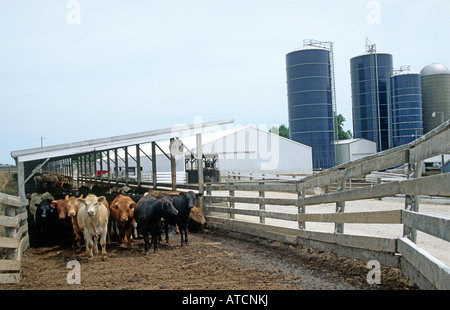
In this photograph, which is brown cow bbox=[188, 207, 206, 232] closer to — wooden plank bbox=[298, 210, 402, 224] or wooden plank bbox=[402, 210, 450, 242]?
wooden plank bbox=[298, 210, 402, 224]

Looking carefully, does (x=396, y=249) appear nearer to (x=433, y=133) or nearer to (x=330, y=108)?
(x=433, y=133)

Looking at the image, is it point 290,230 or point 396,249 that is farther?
point 290,230

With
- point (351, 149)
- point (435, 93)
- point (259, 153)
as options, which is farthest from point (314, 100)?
point (435, 93)

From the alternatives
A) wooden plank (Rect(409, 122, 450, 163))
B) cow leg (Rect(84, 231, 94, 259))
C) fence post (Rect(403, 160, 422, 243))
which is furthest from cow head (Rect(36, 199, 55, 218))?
wooden plank (Rect(409, 122, 450, 163))

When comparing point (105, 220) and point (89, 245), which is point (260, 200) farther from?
point (89, 245)

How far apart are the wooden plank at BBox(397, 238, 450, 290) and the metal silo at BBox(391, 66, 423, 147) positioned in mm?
41702

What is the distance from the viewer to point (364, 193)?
17.7ft

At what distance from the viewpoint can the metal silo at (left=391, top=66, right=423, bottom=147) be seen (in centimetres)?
4306

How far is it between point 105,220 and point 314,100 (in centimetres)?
3553

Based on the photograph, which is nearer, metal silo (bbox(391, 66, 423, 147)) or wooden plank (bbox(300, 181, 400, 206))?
wooden plank (bbox(300, 181, 400, 206))

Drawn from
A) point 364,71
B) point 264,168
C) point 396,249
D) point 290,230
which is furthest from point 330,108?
point 396,249

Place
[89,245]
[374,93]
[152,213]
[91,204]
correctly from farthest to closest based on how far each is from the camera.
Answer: [374,93] < [152,213] < [89,245] < [91,204]
